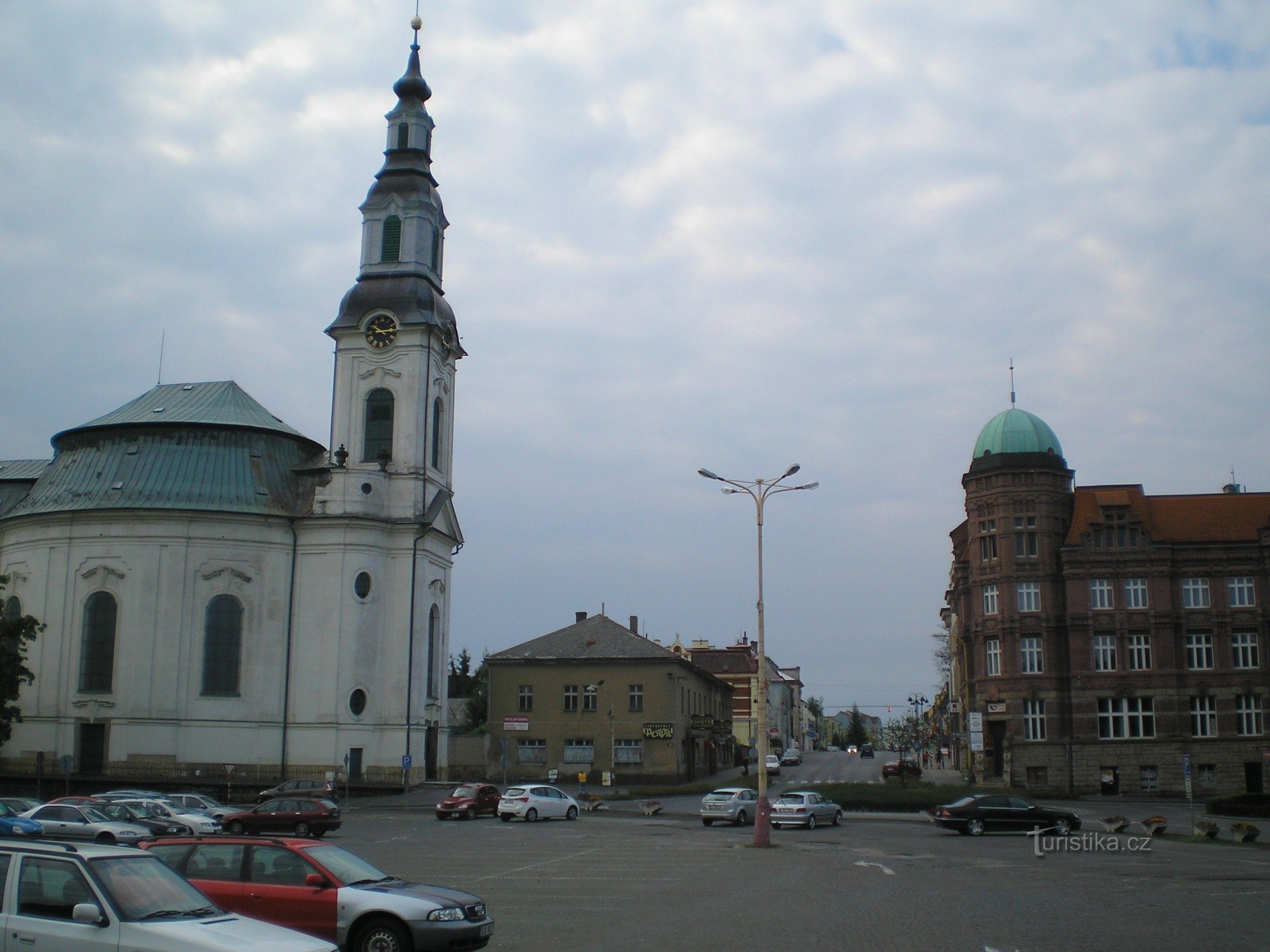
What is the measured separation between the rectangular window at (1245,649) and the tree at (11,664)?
5763cm

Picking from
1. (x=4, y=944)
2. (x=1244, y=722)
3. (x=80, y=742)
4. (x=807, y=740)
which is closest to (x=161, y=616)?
(x=80, y=742)

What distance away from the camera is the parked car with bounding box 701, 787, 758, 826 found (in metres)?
40.2

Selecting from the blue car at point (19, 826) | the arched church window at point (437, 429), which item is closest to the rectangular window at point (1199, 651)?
the arched church window at point (437, 429)

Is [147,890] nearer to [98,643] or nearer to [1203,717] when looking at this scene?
[98,643]

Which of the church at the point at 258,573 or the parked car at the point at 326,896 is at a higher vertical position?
the church at the point at 258,573

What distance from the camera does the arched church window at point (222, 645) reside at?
187 feet

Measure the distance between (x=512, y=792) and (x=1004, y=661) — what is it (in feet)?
95.0

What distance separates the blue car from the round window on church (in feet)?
96.4

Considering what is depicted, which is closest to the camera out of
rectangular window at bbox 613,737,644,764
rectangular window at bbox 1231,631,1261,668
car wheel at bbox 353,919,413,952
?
car wheel at bbox 353,919,413,952

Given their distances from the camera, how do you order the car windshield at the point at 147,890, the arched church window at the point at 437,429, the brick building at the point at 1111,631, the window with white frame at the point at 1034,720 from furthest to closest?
the arched church window at the point at 437,429 → the window with white frame at the point at 1034,720 → the brick building at the point at 1111,631 → the car windshield at the point at 147,890

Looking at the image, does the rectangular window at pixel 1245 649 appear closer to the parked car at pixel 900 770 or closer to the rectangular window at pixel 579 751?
the parked car at pixel 900 770

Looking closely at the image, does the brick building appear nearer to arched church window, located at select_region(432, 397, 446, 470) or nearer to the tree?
arched church window, located at select_region(432, 397, 446, 470)

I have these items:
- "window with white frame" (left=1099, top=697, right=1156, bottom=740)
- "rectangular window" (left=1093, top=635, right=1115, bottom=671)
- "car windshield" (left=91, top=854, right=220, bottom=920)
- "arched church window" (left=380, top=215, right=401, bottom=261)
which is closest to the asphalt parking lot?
"car windshield" (left=91, top=854, right=220, bottom=920)

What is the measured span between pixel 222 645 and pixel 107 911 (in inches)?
2005
